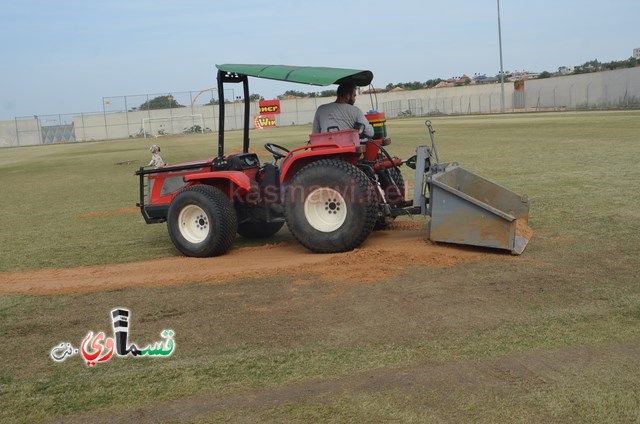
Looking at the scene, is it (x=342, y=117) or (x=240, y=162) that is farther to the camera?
(x=240, y=162)

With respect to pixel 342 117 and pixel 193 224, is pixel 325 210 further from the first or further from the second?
pixel 193 224

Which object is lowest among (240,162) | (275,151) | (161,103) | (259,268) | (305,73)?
(259,268)

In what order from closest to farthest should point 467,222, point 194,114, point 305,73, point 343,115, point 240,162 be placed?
point 467,222 → point 305,73 → point 343,115 → point 240,162 → point 194,114

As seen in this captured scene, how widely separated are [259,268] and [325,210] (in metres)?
0.96

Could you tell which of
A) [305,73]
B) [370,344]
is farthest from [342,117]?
[370,344]

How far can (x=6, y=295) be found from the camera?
6.41m

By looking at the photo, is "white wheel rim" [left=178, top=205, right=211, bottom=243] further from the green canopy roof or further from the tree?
the tree

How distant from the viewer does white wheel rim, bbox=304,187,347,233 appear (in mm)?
7039

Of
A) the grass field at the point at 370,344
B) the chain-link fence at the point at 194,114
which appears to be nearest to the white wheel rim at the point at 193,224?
the grass field at the point at 370,344

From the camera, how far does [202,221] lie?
7746mm

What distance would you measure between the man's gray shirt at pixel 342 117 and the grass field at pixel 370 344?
1864 millimetres

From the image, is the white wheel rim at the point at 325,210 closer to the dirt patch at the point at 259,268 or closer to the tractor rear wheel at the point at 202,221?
the dirt patch at the point at 259,268

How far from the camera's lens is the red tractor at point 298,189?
697 centimetres

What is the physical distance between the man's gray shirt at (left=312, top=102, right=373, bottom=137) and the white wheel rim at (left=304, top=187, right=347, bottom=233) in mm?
812
